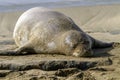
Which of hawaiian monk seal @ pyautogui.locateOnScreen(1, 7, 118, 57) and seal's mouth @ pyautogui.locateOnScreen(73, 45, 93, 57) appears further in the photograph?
hawaiian monk seal @ pyautogui.locateOnScreen(1, 7, 118, 57)

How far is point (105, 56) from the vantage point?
6.26 meters

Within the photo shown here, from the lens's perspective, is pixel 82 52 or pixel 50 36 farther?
pixel 50 36

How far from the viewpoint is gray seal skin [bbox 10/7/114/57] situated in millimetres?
6285

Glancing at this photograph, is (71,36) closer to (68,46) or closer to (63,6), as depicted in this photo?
(68,46)

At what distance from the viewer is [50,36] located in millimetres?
6668

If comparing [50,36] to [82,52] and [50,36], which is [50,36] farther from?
[82,52]

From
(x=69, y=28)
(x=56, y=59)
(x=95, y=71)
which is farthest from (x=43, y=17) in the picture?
(x=95, y=71)

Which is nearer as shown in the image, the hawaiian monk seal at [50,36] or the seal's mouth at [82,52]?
the seal's mouth at [82,52]

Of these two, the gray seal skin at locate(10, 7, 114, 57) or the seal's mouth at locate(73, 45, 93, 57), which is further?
the gray seal skin at locate(10, 7, 114, 57)

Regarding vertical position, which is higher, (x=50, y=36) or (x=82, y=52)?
(x=50, y=36)

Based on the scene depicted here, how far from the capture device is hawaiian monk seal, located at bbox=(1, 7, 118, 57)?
247 inches

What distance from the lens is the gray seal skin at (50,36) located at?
20.6 feet

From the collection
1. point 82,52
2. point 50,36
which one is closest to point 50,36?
point 50,36

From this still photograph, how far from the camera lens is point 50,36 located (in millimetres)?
6668
